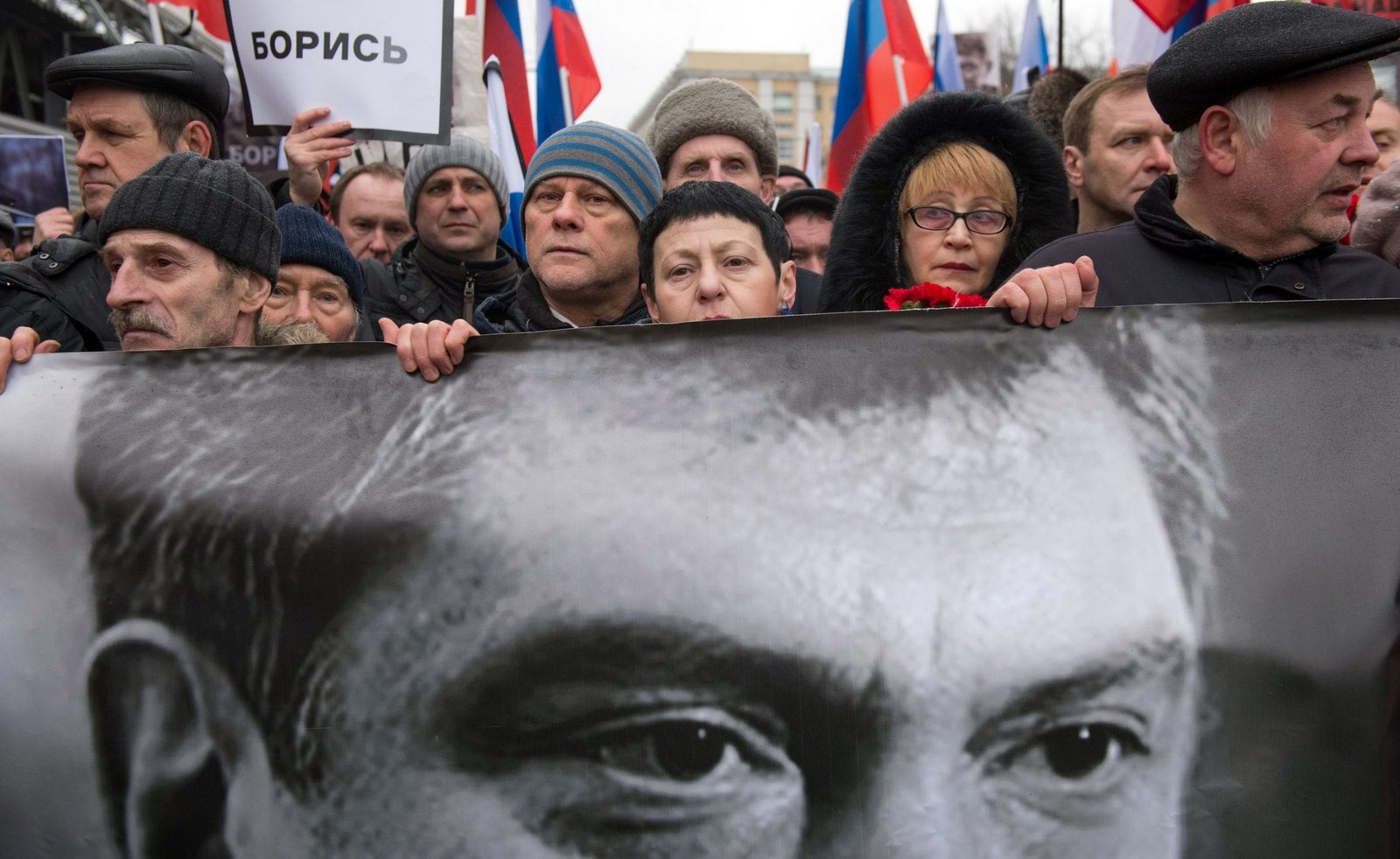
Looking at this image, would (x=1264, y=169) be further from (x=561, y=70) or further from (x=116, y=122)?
(x=561, y=70)

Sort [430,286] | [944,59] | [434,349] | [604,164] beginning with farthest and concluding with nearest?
[944,59], [430,286], [604,164], [434,349]

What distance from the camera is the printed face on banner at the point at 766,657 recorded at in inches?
62.2

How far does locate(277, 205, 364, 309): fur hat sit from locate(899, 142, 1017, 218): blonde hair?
1411mm

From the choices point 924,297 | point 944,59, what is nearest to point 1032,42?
point 944,59

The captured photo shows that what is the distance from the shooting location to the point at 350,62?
10.9 feet

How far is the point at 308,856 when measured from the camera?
1691mm

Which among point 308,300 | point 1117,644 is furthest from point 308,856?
point 308,300

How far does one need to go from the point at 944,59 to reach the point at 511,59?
8.81 ft

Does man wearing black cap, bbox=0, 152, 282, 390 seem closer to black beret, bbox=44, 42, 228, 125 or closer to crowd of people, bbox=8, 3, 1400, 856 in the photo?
crowd of people, bbox=8, 3, 1400, 856

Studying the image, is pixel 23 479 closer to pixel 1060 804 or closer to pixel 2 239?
pixel 1060 804

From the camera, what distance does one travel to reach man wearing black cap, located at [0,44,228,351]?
2.69 metres

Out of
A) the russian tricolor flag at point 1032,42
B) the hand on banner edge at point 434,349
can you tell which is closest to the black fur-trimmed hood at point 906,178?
the hand on banner edge at point 434,349

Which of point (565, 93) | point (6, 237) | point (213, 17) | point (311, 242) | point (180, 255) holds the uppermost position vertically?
point (213, 17)

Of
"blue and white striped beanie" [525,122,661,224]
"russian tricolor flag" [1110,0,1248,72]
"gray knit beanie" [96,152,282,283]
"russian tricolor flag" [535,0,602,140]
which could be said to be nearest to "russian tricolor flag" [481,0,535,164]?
"russian tricolor flag" [535,0,602,140]
